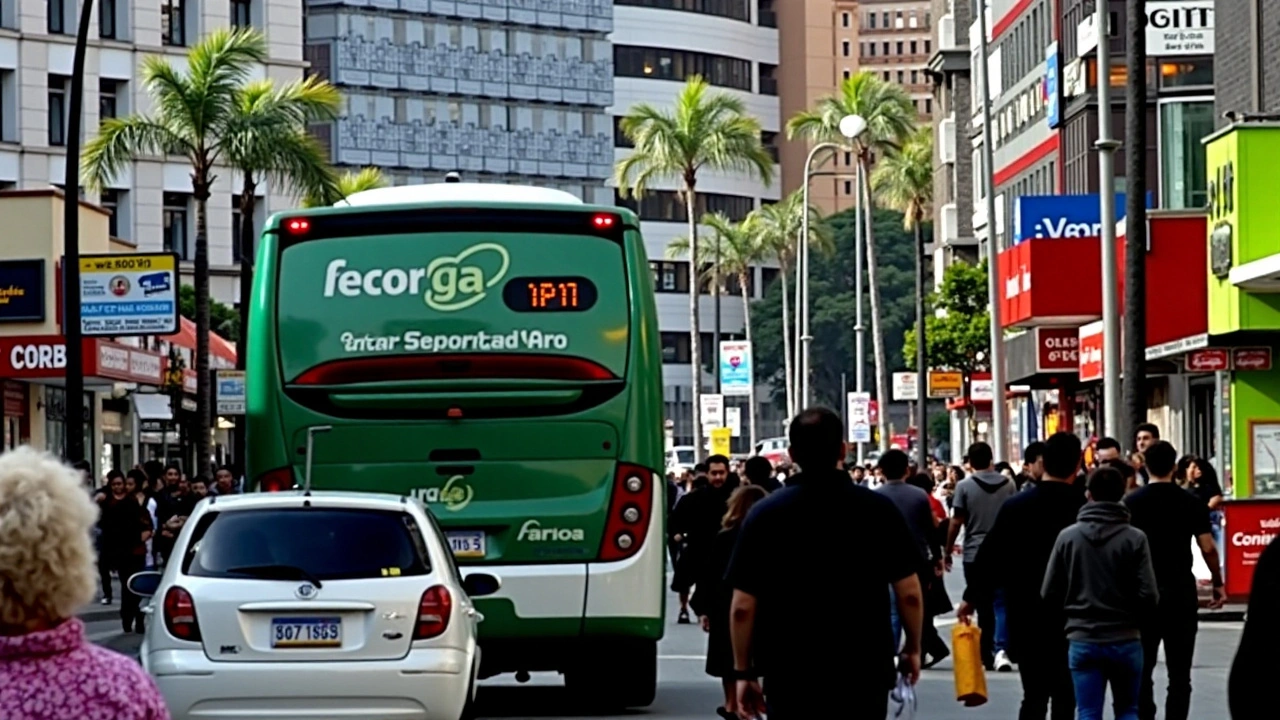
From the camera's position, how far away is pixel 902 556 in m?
9.50

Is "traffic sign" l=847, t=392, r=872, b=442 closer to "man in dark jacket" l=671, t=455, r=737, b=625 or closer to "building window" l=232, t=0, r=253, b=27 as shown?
"building window" l=232, t=0, r=253, b=27

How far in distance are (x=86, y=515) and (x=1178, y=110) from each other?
154ft

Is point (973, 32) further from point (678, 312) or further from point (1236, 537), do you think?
point (678, 312)

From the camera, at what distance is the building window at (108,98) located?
93875 mm

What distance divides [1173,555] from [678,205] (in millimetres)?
127689

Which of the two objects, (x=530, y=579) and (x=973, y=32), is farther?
(x=973, y=32)

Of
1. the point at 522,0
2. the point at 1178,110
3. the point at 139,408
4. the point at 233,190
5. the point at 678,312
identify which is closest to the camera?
the point at 1178,110

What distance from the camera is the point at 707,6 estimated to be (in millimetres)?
143750

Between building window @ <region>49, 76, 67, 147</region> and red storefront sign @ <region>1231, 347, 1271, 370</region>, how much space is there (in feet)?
195

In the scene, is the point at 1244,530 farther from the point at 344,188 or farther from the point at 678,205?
the point at 678,205

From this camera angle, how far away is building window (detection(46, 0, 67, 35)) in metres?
91.7

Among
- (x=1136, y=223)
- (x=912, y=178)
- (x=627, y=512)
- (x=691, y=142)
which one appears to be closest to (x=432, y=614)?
→ (x=627, y=512)

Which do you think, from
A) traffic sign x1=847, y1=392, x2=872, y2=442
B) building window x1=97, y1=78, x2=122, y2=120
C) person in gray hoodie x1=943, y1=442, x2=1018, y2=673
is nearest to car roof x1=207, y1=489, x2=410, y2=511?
person in gray hoodie x1=943, y1=442, x2=1018, y2=673

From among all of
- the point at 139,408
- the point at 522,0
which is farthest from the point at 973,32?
the point at 522,0
